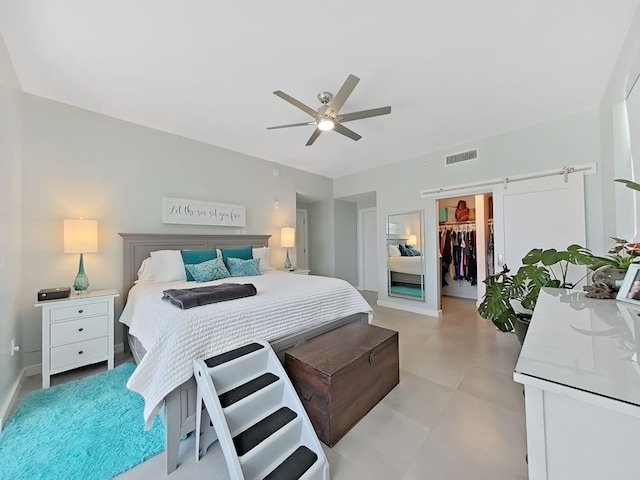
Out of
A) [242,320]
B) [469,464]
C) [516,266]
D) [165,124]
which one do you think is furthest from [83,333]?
[516,266]

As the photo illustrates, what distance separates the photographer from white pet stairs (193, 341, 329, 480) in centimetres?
131

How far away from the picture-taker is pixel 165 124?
3.22 metres

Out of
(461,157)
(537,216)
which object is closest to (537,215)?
(537,216)

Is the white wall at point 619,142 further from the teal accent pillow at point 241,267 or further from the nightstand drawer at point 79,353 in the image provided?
the nightstand drawer at point 79,353

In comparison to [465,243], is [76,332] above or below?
below

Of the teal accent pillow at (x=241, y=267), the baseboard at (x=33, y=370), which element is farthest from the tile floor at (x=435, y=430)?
the teal accent pillow at (x=241, y=267)

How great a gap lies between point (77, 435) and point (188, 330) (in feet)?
3.60

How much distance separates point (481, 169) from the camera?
3773mm

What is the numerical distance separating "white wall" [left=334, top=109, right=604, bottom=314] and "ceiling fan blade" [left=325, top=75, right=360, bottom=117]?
8.45 feet

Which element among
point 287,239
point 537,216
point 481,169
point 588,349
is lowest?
point 588,349

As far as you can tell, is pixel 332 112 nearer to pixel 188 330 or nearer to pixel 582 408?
pixel 188 330

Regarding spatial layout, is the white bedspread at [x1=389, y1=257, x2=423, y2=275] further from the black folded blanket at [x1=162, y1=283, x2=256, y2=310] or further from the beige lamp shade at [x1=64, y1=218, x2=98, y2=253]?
the beige lamp shade at [x1=64, y1=218, x2=98, y2=253]

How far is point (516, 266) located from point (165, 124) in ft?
16.5

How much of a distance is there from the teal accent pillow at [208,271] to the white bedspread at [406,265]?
→ 10.2 feet
